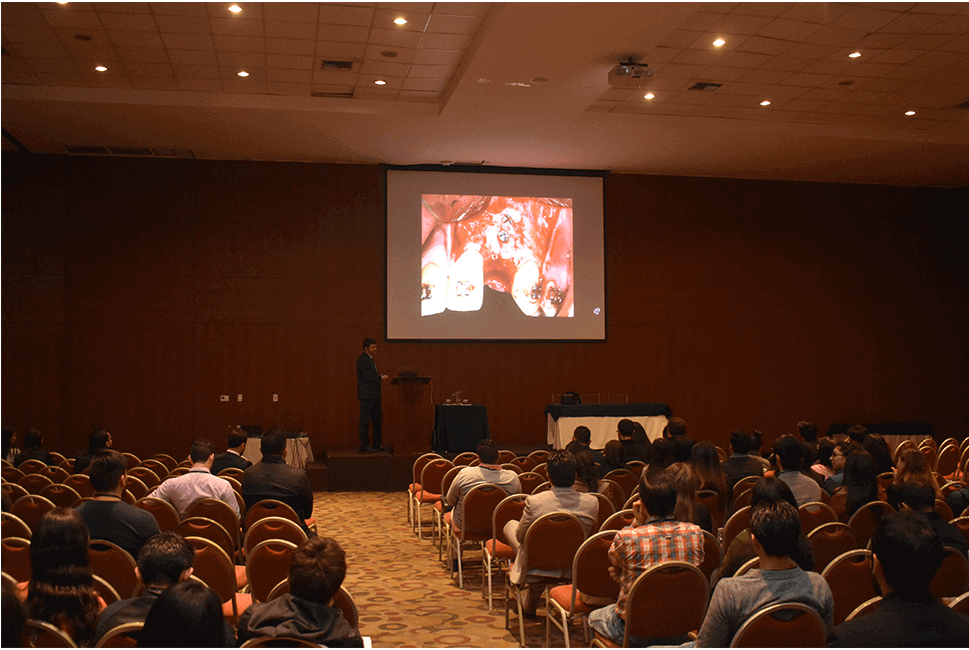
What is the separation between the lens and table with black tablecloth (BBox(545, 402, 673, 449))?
1066cm

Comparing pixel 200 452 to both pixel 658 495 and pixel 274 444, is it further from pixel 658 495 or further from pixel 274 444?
pixel 658 495

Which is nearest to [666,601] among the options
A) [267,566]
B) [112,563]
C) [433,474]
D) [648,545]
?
[648,545]

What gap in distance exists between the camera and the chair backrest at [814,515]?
427 centimetres

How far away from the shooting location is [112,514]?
3719 mm

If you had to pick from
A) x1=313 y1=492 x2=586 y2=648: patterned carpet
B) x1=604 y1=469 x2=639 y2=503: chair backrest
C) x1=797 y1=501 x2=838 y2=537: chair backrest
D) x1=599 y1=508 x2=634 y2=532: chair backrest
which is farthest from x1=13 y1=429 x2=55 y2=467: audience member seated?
x1=797 y1=501 x2=838 y2=537: chair backrest

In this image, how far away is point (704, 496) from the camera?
486cm

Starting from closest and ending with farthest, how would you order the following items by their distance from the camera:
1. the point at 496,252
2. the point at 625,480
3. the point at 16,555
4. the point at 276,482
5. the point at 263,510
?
the point at 16,555 → the point at 263,510 → the point at 276,482 → the point at 625,480 → the point at 496,252

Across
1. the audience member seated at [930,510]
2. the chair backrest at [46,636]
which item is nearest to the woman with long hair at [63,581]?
the chair backrest at [46,636]

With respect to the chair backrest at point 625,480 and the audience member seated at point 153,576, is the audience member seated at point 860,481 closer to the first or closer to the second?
the chair backrest at point 625,480

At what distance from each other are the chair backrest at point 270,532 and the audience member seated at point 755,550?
2128mm

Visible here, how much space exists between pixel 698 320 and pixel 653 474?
1032 cm

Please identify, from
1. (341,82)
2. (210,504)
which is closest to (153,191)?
(341,82)

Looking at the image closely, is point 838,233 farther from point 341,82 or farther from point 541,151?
point 341,82

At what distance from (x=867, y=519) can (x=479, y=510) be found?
2506 mm
